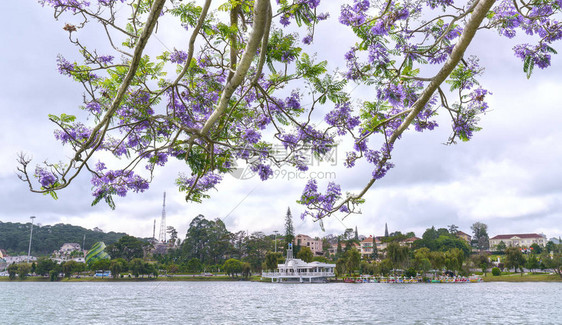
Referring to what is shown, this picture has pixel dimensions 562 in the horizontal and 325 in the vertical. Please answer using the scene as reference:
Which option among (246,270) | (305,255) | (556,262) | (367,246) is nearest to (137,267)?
(246,270)

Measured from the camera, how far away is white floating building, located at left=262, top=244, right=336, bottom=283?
211 ft

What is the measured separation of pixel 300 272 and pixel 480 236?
2911 inches

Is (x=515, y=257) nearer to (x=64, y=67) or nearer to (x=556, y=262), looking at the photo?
(x=556, y=262)

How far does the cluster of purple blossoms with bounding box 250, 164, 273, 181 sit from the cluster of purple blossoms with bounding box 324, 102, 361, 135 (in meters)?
1.01

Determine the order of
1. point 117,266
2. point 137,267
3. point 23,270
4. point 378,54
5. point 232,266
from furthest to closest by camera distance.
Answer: point 23,270 < point 232,266 < point 117,266 < point 137,267 < point 378,54

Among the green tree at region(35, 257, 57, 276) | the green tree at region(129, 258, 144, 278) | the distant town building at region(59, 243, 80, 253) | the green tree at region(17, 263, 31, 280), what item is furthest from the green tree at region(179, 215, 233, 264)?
the distant town building at region(59, 243, 80, 253)

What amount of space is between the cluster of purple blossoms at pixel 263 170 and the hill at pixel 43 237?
12579 cm

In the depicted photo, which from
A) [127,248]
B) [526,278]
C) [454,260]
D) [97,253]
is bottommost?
[526,278]

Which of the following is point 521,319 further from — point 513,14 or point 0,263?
point 0,263

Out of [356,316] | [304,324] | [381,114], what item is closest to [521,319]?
[356,316]

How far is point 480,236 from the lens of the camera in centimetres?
11575

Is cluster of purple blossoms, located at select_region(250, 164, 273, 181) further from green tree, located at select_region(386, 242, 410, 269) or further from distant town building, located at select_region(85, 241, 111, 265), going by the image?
distant town building, located at select_region(85, 241, 111, 265)

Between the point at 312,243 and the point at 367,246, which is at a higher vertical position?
the point at 312,243

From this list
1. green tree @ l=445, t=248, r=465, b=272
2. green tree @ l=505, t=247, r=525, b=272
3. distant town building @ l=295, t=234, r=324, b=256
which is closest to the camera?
green tree @ l=445, t=248, r=465, b=272
